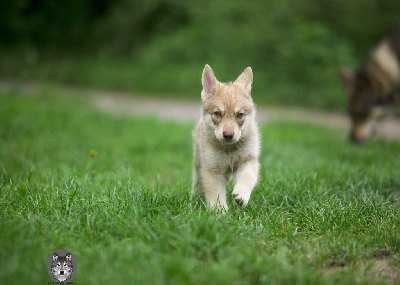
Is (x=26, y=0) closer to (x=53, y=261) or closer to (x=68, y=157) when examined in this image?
(x=68, y=157)

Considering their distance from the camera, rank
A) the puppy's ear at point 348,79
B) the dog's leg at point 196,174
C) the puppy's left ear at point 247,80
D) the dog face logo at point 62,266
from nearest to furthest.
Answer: the dog face logo at point 62,266 < the puppy's left ear at point 247,80 < the dog's leg at point 196,174 < the puppy's ear at point 348,79

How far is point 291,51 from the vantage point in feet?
34.4

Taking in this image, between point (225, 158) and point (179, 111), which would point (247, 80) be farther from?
point (179, 111)

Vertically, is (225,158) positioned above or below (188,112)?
above

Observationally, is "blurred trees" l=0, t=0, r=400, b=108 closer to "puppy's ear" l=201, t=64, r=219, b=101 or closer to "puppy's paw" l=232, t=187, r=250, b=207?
"puppy's ear" l=201, t=64, r=219, b=101

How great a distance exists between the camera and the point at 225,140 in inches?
122

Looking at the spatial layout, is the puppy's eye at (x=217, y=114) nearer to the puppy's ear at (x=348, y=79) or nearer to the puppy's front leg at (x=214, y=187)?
the puppy's front leg at (x=214, y=187)

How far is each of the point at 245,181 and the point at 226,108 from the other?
58 centimetres

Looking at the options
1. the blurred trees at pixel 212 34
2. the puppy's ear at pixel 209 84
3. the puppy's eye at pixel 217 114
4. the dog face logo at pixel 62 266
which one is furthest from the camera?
the blurred trees at pixel 212 34

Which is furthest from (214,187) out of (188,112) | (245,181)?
(188,112)

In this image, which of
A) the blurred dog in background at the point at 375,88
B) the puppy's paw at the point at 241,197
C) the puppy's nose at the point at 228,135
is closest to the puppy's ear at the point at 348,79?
the blurred dog in background at the point at 375,88

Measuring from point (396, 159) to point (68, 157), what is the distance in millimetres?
4070

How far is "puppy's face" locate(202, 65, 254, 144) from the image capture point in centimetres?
311

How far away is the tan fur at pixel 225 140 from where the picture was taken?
10.3 ft
